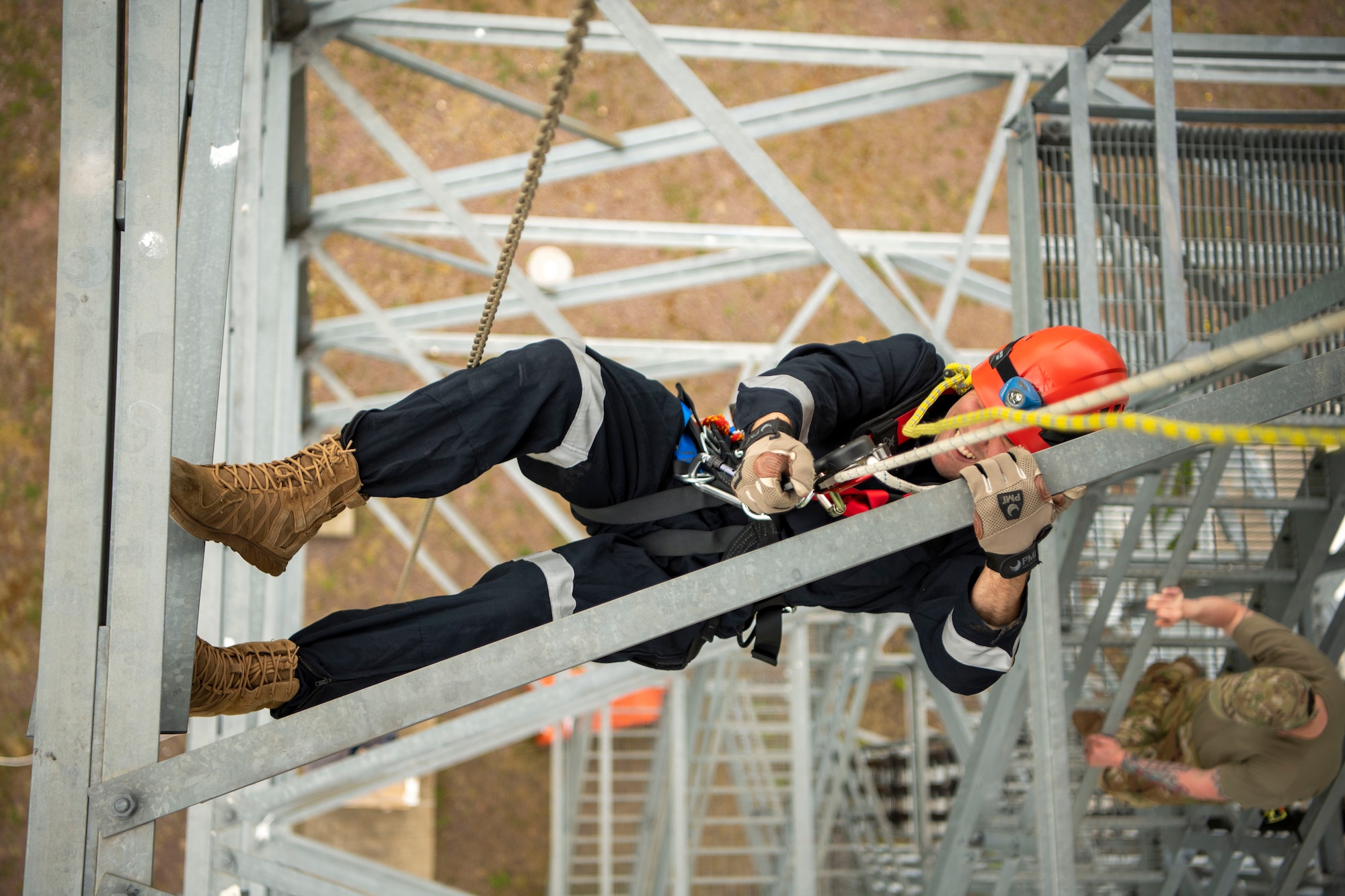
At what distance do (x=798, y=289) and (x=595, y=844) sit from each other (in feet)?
25.0

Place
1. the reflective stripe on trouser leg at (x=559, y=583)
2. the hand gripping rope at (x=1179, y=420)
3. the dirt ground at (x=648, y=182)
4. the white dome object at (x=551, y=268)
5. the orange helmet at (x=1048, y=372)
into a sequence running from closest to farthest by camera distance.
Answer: the hand gripping rope at (x=1179, y=420) → the orange helmet at (x=1048, y=372) → the reflective stripe on trouser leg at (x=559, y=583) → the white dome object at (x=551, y=268) → the dirt ground at (x=648, y=182)

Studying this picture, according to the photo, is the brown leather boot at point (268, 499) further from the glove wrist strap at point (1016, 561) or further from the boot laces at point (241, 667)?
the glove wrist strap at point (1016, 561)

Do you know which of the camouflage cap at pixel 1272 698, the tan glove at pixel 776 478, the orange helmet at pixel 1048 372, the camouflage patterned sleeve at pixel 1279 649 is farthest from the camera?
the camouflage patterned sleeve at pixel 1279 649

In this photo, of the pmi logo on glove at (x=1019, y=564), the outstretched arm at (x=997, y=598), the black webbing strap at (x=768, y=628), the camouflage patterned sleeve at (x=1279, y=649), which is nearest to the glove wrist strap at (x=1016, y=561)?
the pmi logo on glove at (x=1019, y=564)

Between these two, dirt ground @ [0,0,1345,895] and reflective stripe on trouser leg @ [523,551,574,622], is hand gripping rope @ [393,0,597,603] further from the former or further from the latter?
dirt ground @ [0,0,1345,895]

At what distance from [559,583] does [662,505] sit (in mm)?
356

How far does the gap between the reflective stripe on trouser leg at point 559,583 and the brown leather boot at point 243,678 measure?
66 centimetres

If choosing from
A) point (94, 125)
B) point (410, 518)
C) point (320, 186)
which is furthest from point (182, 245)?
point (320, 186)

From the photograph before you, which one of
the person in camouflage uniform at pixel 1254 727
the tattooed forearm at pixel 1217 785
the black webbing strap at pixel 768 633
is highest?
the black webbing strap at pixel 768 633

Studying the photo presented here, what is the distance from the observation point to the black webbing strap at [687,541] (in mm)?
2930

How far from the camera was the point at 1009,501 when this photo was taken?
217cm

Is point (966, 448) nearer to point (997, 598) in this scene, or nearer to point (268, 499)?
point (997, 598)

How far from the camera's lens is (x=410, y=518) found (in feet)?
42.0

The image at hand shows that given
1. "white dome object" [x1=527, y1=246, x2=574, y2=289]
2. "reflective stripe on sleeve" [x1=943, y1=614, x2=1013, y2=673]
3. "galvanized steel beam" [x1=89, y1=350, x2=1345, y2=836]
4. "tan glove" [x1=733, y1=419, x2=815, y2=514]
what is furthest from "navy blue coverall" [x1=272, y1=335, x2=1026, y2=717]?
"white dome object" [x1=527, y1=246, x2=574, y2=289]
